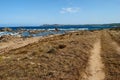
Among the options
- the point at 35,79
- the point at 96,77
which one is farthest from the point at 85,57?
the point at 35,79

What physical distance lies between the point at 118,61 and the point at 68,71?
5866mm

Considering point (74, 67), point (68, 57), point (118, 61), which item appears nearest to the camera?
point (74, 67)

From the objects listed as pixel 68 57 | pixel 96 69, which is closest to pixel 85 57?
pixel 68 57

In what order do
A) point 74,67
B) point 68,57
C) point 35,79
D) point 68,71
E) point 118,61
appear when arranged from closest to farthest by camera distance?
1. point 35,79
2. point 68,71
3. point 74,67
4. point 118,61
5. point 68,57

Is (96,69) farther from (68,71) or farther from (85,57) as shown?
(85,57)

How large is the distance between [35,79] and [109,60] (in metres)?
8.66

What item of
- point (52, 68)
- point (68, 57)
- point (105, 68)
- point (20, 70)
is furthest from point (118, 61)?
point (20, 70)

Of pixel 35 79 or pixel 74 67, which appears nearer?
pixel 35 79

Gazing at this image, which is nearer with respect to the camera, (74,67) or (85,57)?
(74,67)

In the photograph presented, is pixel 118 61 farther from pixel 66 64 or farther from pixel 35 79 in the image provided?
pixel 35 79

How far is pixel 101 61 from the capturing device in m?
21.6

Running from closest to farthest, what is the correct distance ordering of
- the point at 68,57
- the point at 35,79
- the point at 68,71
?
the point at 35,79 → the point at 68,71 → the point at 68,57

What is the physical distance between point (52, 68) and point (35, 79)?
3018 mm

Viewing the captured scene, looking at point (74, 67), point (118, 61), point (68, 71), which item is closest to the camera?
point (68, 71)
